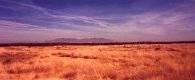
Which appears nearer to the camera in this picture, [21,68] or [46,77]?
[46,77]

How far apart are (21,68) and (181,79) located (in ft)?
→ 27.7

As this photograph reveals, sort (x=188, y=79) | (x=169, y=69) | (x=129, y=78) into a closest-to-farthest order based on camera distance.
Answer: (x=188, y=79) < (x=129, y=78) < (x=169, y=69)

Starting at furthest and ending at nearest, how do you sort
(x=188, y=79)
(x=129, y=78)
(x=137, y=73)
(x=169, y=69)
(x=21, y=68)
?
1. (x=21, y=68)
2. (x=169, y=69)
3. (x=137, y=73)
4. (x=129, y=78)
5. (x=188, y=79)

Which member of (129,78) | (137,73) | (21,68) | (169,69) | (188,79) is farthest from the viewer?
(21,68)

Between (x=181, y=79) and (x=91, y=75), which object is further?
(x=91, y=75)

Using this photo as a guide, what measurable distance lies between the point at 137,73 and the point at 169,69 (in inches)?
82.7

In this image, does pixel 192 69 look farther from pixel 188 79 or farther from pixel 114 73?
pixel 114 73

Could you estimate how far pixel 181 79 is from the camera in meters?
10.6

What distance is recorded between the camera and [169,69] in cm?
1343

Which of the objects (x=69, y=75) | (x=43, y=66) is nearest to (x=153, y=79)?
(x=69, y=75)

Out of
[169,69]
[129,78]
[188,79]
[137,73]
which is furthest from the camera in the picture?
[169,69]

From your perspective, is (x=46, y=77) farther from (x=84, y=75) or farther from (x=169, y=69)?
(x=169, y=69)

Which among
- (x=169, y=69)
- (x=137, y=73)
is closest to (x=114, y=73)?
(x=137, y=73)

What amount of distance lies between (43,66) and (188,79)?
8068 mm
